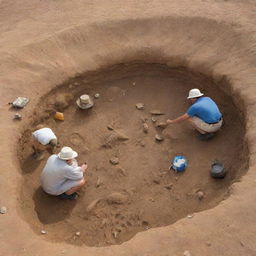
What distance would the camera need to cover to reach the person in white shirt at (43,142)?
690cm

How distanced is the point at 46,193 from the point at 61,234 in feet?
2.99

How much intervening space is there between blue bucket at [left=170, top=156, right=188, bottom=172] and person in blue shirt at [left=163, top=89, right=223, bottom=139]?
0.67 metres

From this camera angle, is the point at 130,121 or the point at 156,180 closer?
the point at 156,180

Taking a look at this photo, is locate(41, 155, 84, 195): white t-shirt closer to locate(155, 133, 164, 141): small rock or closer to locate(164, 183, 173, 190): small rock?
locate(164, 183, 173, 190): small rock

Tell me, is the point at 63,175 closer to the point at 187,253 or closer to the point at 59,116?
the point at 59,116

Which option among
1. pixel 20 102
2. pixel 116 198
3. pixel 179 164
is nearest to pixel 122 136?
pixel 179 164

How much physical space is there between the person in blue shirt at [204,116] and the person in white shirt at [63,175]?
218 cm

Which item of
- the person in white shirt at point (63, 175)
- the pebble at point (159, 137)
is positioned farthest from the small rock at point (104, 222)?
the pebble at point (159, 137)

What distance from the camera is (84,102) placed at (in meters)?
8.18

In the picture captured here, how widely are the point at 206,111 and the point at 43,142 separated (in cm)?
293

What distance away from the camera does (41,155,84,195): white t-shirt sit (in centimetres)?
638

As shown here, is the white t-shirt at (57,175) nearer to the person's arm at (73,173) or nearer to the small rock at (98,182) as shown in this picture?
the person's arm at (73,173)

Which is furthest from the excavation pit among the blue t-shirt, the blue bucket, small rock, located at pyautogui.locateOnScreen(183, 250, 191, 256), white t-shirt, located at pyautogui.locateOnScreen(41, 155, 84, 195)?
small rock, located at pyautogui.locateOnScreen(183, 250, 191, 256)

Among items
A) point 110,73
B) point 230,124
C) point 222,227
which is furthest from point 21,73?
point 222,227
